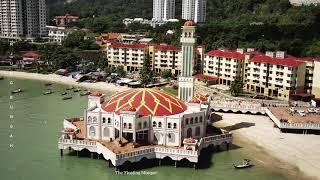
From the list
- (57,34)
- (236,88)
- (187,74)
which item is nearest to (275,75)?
(236,88)

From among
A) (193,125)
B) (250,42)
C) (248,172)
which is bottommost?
(248,172)

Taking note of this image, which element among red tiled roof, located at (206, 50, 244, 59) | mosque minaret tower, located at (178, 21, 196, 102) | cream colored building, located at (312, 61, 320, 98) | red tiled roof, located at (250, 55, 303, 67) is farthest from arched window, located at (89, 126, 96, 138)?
red tiled roof, located at (206, 50, 244, 59)

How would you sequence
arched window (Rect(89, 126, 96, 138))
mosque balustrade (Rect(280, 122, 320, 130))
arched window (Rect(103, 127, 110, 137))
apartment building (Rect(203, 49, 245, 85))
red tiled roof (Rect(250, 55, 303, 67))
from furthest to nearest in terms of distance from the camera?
apartment building (Rect(203, 49, 245, 85))
red tiled roof (Rect(250, 55, 303, 67))
mosque balustrade (Rect(280, 122, 320, 130))
arched window (Rect(89, 126, 96, 138))
arched window (Rect(103, 127, 110, 137))

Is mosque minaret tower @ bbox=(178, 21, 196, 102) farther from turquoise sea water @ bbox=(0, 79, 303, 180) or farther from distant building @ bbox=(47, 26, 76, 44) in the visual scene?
distant building @ bbox=(47, 26, 76, 44)

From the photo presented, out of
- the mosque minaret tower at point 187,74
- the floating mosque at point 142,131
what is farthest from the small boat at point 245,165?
the mosque minaret tower at point 187,74

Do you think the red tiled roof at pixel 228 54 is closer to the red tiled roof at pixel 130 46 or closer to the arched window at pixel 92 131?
the red tiled roof at pixel 130 46

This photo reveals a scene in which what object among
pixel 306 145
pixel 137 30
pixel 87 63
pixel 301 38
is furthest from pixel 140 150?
pixel 137 30

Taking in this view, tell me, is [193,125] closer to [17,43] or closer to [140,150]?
[140,150]
